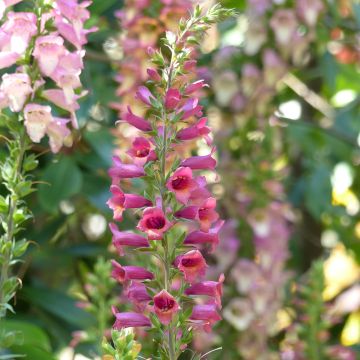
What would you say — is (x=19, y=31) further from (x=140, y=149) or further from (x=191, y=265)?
(x=191, y=265)

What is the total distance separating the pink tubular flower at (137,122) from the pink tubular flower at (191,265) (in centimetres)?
13

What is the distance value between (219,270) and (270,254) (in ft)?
0.37

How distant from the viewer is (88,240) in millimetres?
2229

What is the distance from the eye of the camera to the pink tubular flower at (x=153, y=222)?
32.5 inches

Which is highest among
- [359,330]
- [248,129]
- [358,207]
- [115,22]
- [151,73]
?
[151,73]

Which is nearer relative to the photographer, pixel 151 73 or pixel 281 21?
pixel 151 73

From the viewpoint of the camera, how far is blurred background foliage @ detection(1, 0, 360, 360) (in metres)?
1.68

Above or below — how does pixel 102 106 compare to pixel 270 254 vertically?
above

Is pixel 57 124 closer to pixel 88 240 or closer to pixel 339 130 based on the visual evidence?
pixel 88 240

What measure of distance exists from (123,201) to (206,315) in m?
0.13

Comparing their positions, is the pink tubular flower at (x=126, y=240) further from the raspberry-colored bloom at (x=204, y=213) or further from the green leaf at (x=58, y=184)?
the green leaf at (x=58, y=184)

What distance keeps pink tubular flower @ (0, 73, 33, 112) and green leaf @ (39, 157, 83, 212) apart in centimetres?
59

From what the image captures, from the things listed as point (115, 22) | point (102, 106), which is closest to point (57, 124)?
point (102, 106)

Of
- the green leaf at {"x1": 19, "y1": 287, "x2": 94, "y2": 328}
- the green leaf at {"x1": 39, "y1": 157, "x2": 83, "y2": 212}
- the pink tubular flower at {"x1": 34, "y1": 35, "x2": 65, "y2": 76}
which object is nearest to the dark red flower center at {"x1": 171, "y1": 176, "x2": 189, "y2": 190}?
the pink tubular flower at {"x1": 34, "y1": 35, "x2": 65, "y2": 76}
